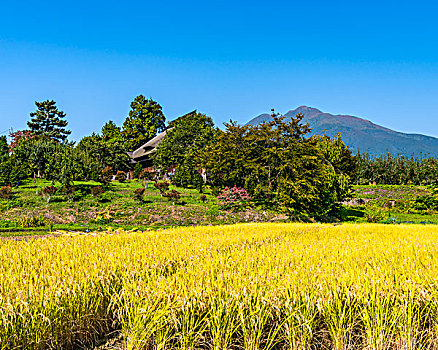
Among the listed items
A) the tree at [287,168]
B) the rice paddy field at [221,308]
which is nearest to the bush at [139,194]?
the tree at [287,168]

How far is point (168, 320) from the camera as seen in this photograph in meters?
2.80

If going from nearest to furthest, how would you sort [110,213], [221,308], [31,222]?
[221,308]
[31,222]
[110,213]

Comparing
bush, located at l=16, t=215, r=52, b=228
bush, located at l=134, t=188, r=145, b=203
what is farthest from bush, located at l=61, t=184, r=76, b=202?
bush, located at l=134, t=188, r=145, b=203

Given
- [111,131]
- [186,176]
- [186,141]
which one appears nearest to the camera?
[186,176]

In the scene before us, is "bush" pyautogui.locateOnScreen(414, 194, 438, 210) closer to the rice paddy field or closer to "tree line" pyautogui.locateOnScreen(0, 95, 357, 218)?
"tree line" pyautogui.locateOnScreen(0, 95, 357, 218)

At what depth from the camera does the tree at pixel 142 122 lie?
58.5 meters

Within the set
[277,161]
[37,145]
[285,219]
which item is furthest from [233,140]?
[37,145]

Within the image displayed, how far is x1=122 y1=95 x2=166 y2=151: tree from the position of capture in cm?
5849

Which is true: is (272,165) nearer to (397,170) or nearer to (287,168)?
(287,168)

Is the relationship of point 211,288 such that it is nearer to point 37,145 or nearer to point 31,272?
point 31,272

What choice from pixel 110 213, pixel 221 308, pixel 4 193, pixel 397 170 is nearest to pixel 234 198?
pixel 110 213

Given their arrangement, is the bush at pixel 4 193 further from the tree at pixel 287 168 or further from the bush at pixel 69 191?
the tree at pixel 287 168

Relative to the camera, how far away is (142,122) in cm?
5975

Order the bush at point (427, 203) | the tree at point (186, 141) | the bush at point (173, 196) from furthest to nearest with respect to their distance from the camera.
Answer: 1. the tree at point (186, 141)
2. the bush at point (427, 203)
3. the bush at point (173, 196)
